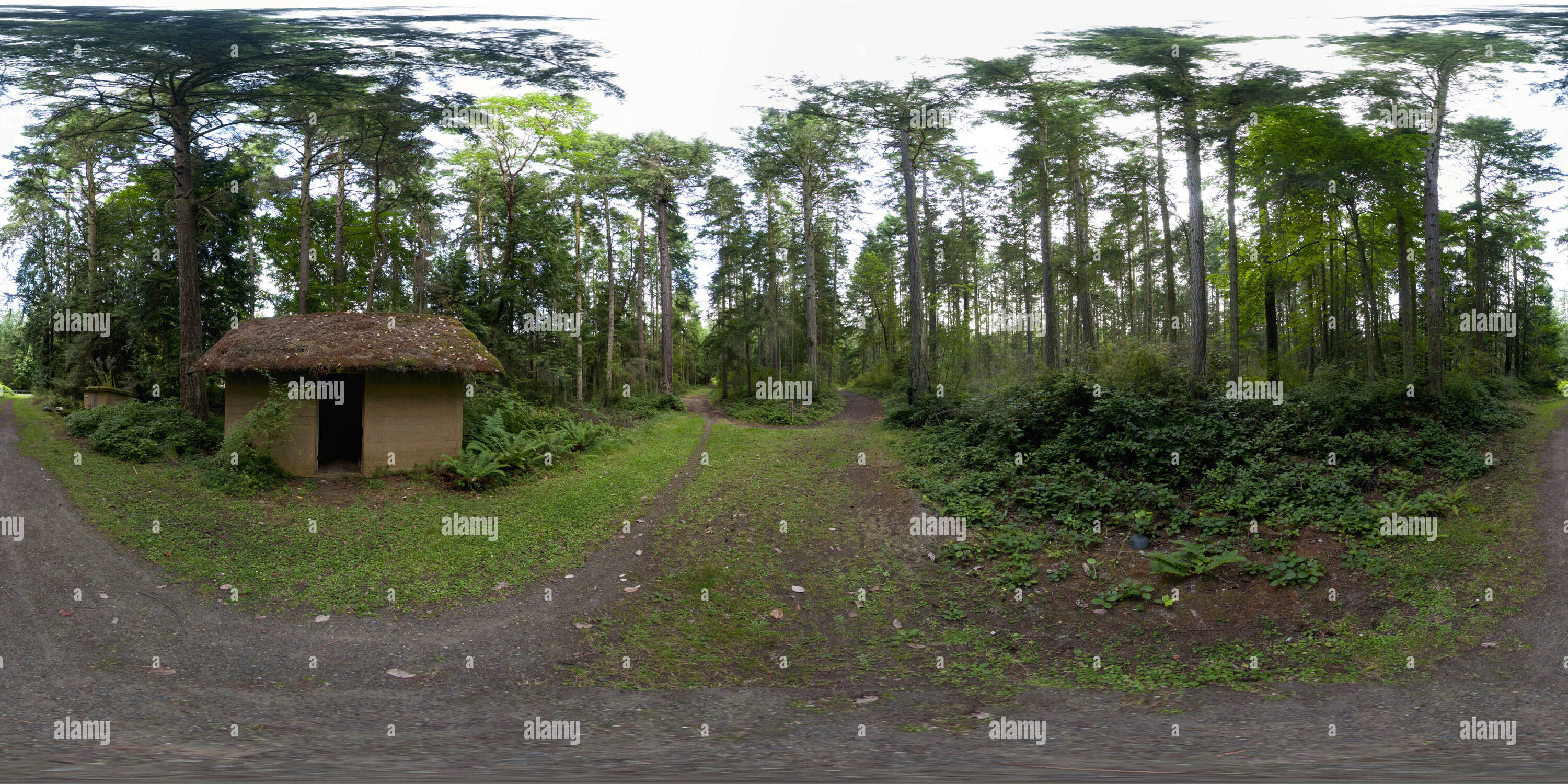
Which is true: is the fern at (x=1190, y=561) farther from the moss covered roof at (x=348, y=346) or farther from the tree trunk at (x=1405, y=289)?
the moss covered roof at (x=348, y=346)

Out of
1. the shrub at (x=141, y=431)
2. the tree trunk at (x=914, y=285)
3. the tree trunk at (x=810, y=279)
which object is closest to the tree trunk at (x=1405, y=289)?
Result: the tree trunk at (x=914, y=285)

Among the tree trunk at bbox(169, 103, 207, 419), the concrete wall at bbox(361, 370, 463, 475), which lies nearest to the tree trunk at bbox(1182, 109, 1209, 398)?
the concrete wall at bbox(361, 370, 463, 475)

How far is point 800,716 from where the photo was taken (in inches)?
223

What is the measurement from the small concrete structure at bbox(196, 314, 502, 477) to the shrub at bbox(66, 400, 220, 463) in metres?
0.72

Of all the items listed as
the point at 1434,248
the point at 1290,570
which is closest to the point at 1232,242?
the point at 1434,248

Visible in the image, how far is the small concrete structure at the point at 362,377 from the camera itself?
1306 centimetres

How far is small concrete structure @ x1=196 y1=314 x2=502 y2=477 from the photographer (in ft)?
42.9

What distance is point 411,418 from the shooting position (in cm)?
1380

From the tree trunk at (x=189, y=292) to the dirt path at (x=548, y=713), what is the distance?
8400 millimetres

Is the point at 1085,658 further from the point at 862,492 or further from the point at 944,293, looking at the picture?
the point at 944,293

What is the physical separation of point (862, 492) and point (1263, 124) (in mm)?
14052

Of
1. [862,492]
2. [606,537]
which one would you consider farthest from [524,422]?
[862,492]

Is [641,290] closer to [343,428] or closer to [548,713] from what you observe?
[343,428]

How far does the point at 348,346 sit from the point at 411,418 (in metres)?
1.85
